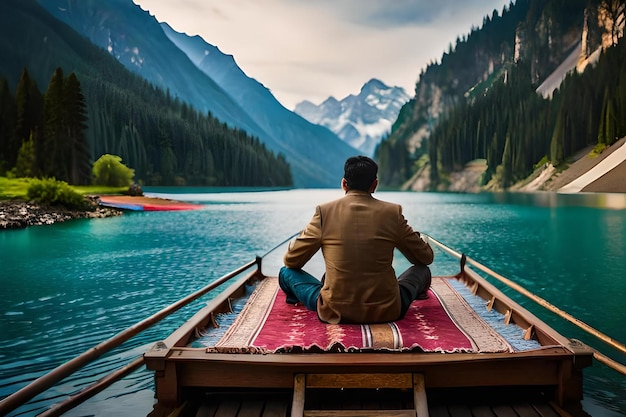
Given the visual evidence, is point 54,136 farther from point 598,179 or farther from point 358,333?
point 598,179

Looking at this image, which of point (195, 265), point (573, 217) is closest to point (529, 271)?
point (195, 265)

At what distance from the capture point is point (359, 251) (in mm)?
5652

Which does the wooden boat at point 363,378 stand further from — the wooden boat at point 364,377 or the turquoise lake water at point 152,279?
the turquoise lake water at point 152,279

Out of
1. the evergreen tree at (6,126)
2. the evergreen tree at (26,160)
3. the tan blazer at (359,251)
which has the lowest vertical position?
the tan blazer at (359,251)

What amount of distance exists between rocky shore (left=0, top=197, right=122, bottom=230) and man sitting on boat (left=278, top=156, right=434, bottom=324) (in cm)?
3685

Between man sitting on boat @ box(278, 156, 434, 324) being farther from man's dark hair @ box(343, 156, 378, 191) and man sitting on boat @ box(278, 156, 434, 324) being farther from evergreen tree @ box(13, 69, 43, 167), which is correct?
evergreen tree @ box(13, 69, 43, 167)

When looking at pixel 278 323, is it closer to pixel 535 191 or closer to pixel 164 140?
pixel 535 191

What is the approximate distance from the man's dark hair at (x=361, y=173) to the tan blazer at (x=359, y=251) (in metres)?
0.10

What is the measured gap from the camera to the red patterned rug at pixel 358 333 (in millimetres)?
5176

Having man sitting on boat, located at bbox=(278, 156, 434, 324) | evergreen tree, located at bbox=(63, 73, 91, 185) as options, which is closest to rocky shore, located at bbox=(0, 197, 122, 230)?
evergreen tree, located at bbox=(63, 73, 91, 185)

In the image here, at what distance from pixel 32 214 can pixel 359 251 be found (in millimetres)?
41823

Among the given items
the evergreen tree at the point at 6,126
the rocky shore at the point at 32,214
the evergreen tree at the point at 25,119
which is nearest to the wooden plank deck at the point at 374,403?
the rocky shore at the point at 32,214

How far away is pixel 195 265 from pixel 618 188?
92.2 metres

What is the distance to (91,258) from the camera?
72.6 feet
